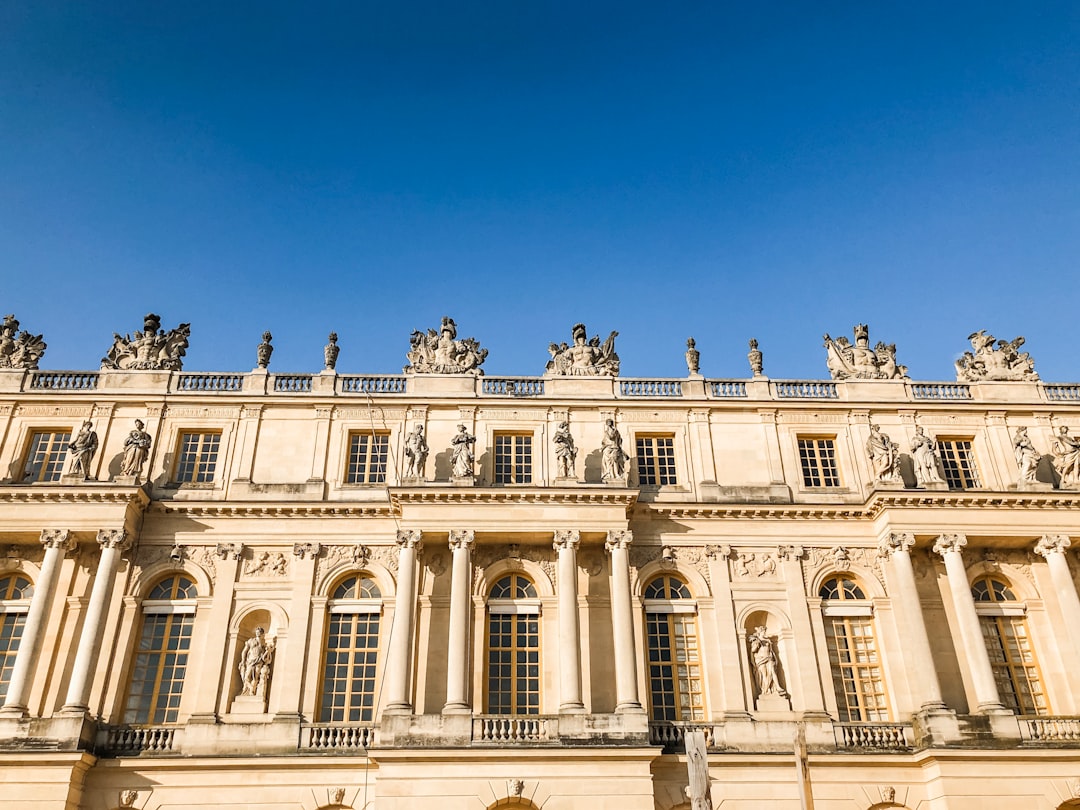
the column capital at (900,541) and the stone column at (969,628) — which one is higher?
the column capital at (900,541)

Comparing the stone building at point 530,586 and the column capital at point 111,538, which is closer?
the stone building at point 530,586

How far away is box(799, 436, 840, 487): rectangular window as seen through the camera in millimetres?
30828

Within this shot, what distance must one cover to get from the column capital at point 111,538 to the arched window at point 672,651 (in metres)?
15.6

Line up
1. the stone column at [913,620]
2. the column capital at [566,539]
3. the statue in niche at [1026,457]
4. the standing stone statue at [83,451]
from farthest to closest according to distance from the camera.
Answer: the statue in niche at [1026,457], the standing stone statue at [83,451], the column capital at [566,539], the stone column at [913,620]

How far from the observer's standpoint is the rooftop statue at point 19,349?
3136cm

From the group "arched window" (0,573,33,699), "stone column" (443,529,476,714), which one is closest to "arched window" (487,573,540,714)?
"stone column" (443,529,476,714)

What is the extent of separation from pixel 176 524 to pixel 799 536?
63.4 feet

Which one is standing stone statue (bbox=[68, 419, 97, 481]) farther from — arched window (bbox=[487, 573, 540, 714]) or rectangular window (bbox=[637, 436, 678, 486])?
rectangular window (bbox=[637, 436, 678, 486])

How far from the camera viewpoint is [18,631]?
2744 cm

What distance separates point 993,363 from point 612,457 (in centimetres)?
1467

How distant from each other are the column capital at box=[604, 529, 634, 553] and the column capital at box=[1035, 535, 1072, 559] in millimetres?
12832

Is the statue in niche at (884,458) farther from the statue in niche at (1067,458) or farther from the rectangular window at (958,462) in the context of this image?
the statue in niche at (1067,458)

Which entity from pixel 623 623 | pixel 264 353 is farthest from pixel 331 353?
pixel 623 623

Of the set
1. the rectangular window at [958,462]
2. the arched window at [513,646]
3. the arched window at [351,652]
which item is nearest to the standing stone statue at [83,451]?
the arched window at [351,652]
